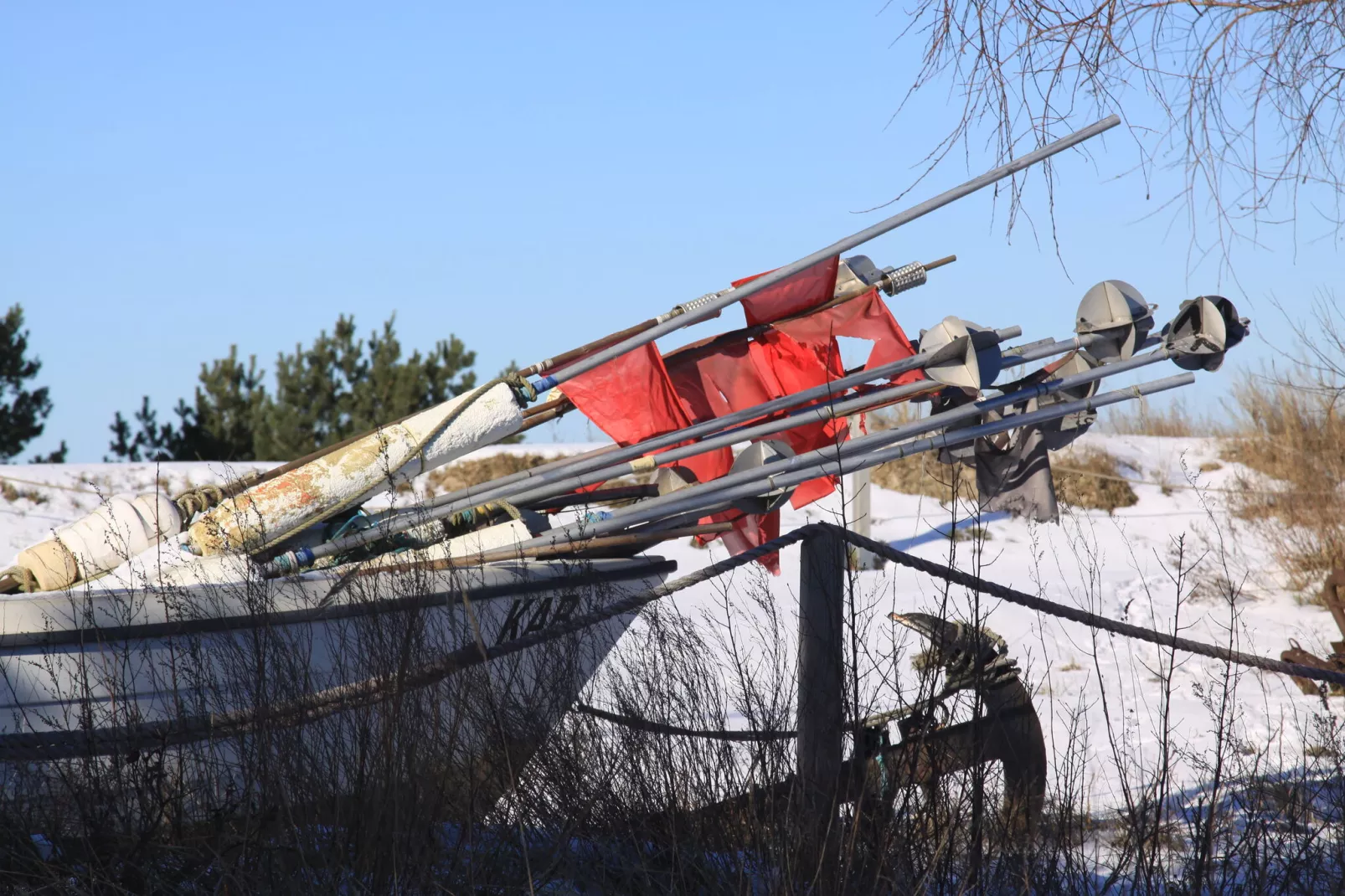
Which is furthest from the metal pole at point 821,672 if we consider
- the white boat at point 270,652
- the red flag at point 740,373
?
the red flag at point 740,373

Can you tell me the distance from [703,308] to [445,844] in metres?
2.65

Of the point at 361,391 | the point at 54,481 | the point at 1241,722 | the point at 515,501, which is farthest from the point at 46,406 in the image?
the point at 1241,722

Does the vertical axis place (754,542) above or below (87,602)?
above

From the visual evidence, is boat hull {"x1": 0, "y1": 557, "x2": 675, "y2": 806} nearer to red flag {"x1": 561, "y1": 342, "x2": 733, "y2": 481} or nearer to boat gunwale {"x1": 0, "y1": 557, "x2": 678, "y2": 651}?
boat gunwale {"x1": 0, "y1": 557, "x2": 678, "y2": 651}

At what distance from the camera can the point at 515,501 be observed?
5180 millimetres

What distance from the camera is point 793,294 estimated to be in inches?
217

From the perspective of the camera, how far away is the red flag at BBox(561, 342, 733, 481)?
5.23 metres

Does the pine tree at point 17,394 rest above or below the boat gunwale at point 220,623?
above

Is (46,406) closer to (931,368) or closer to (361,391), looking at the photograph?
(361,391)

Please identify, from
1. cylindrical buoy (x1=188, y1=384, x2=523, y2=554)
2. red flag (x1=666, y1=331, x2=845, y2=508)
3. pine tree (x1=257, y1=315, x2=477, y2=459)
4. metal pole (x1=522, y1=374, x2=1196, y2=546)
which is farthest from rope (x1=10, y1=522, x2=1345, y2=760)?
pine tree (x1=257, y1=315, x2=477, y2=459)

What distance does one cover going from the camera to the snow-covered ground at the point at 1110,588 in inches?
261

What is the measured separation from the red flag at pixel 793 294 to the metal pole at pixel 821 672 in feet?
6.36

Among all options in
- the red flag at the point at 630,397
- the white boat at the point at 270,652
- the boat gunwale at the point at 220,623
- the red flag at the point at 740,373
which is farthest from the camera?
the red flag at the point at 740,373

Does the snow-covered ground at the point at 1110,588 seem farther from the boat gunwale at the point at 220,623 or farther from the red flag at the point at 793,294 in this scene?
the boat gunwale at the point at 220,623
